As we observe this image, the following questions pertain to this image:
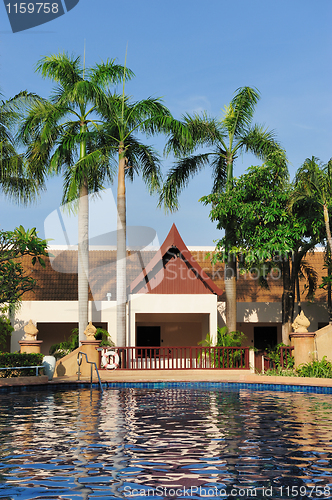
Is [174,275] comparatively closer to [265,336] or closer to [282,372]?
[282,372]

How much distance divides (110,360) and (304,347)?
24.1 ft

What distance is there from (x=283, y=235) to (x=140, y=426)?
1375 centimetres

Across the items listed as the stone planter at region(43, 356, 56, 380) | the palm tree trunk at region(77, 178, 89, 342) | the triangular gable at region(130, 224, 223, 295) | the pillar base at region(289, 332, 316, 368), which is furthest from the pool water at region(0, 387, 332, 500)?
the triangular gable at region(130, 224, 223, 295)

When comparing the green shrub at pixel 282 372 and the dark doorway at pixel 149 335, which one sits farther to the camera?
the dark doorway at pixel 149 335

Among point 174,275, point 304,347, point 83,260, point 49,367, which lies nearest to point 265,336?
point 174,275

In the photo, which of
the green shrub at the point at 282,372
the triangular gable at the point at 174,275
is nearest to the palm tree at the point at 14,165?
the triangular gable at the point at 174,275

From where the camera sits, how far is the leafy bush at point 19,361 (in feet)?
57.2

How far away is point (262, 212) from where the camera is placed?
2180 centimetres

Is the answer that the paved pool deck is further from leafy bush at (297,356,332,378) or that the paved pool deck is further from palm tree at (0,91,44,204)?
palm tree at (0,91,44,204)

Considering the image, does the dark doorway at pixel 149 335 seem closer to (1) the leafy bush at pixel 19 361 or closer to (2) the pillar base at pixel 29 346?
(2) the pillar base at pixel 29 346

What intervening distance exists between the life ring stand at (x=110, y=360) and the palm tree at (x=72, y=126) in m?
1.98

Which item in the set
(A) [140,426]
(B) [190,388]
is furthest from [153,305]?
(A) [140,426]

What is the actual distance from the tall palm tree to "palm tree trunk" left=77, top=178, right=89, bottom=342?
61.4 inches

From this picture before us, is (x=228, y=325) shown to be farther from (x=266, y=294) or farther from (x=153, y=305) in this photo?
(x=266, y=294)
